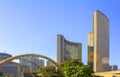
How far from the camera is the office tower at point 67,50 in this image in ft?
563

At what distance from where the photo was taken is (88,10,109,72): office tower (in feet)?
506

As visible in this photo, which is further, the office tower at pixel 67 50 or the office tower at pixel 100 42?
the office tower at pixel 67 50

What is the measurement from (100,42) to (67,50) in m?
23.8

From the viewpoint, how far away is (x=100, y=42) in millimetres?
157250

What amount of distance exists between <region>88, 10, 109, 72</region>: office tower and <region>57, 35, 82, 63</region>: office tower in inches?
439

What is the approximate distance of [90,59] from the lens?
561ft

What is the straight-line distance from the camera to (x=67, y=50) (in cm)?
17450

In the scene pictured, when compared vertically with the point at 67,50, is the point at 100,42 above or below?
above

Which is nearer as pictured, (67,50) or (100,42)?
(100,42)

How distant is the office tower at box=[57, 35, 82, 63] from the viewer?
172 meters

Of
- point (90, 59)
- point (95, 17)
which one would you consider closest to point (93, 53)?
point (90, 59)

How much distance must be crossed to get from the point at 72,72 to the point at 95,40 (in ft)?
209

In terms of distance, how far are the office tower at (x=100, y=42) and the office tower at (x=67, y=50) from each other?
11.1 metres

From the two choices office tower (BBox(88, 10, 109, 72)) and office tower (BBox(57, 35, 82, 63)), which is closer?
office tower (BBox(88, 10, 109, 72))
